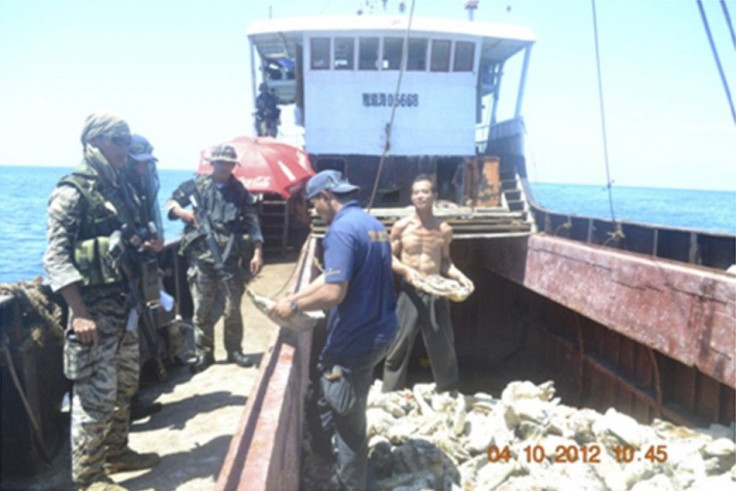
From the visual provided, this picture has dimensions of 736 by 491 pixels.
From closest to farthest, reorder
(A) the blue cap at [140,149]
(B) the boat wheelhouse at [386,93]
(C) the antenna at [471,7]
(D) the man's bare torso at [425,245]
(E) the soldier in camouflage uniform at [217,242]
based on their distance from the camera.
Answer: (A) the blue cap at [140,149], (E) the soldier in camouflage uniform at [217,242], (D) the man's bare torso at [425,245], (B) the boat wheelhouse at [386,93], (C) the antenna at [471,7]

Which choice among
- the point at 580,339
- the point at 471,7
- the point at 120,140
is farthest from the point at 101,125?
the point at 471,7

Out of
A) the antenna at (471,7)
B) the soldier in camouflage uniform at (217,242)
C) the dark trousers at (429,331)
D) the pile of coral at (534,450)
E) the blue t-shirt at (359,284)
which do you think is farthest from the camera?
the antenna at (471,7)

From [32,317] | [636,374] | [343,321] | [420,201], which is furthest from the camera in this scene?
[636,374]

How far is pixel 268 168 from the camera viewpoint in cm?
846

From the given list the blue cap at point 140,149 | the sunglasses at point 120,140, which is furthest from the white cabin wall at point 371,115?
the sunglasses at point 120,140

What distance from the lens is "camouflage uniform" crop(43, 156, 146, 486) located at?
8.48 ft

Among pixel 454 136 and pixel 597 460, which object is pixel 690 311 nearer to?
pixel 597 460

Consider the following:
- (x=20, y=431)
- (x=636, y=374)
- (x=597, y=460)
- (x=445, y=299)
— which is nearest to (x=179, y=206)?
(x=20, y=431)

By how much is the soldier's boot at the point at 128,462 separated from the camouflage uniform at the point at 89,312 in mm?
91

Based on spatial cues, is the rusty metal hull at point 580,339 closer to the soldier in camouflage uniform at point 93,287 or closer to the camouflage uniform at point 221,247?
the camouflage uniform at point 221,247

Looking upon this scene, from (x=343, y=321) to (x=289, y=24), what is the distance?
32.8ft

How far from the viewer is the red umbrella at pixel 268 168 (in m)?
8.26

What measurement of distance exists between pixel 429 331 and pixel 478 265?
4080mm

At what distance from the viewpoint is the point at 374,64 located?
461 inches
